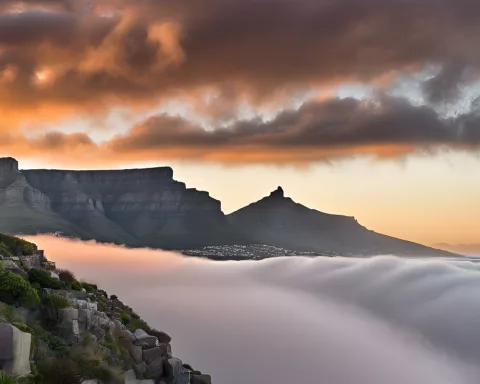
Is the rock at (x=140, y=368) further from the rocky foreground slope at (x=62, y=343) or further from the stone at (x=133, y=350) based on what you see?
the stone at (x=133, y=350)

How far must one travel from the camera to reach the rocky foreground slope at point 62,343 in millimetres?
17469

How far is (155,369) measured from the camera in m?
27.0

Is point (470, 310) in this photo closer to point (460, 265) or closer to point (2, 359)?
point (460, 265)

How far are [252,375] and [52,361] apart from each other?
57386 millimetres

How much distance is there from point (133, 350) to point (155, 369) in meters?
1.43

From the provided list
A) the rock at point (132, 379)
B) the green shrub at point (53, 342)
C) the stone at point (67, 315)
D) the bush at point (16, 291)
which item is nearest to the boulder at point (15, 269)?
the bush at point (16, 291)

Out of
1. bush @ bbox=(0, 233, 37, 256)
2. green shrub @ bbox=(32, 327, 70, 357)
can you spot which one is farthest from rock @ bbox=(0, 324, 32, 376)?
bush @ bbox=(0, 233, 37, 256)

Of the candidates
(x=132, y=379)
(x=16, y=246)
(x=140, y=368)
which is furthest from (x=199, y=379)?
(x=16, y=246)

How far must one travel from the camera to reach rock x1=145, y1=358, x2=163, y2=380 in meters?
26.7

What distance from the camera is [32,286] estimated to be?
26469mm

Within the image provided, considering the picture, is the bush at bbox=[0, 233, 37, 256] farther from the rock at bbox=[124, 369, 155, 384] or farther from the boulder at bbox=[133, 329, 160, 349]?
the rock at bbox=[124, 369, 155, 384]

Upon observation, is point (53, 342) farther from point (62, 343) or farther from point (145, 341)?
point (145, 341)

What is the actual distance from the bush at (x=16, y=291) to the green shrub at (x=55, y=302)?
741 millimetres

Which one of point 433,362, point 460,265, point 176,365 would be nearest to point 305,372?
point 433,362
